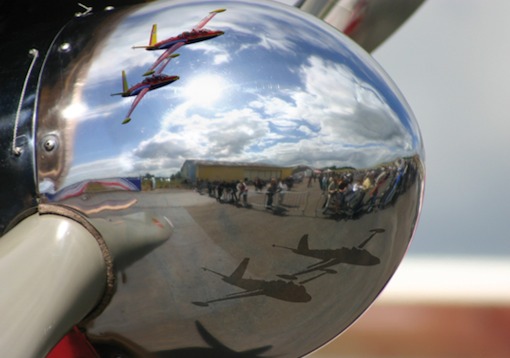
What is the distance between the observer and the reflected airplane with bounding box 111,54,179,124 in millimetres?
1088

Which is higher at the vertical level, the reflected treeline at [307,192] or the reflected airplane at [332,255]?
the reflected treeline at [307,192]

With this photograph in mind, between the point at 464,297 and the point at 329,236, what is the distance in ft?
14.2

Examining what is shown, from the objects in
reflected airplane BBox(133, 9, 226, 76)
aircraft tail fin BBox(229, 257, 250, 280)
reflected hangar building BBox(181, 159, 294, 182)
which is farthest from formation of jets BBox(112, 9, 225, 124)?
aircraft tail fin BBox(229, 257, 250, 280)

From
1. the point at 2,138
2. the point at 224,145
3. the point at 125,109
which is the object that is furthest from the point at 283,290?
the point at 2,138

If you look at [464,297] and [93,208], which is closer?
[93,208]

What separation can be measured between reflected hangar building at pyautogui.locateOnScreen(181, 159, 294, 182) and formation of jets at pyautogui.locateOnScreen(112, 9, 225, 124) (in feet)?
0.34

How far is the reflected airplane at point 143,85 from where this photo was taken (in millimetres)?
1088

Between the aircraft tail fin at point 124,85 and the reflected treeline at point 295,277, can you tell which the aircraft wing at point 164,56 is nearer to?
the aircraft tail fin at point 124,85

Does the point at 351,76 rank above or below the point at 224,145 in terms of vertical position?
above

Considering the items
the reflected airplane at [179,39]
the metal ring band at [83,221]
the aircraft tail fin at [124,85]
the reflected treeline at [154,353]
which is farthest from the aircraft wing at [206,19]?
the reflected treeline at [154,353]

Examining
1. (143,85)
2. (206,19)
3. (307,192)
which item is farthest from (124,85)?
(307,192)

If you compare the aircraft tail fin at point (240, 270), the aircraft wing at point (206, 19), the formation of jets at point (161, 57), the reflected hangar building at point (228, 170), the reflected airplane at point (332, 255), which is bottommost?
the aircraft tail fin at point (240, 270)

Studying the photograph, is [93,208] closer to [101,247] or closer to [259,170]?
[101,247]

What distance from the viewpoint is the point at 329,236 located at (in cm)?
111
